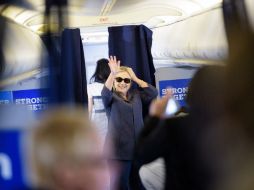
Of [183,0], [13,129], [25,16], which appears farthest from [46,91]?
[183,0]

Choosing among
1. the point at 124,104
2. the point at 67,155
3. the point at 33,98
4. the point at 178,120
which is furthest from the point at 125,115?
the point at 67,155

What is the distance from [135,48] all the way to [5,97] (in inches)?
21.9

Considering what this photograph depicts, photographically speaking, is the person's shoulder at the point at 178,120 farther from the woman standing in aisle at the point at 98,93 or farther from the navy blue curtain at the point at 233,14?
the woman standing in aisle at the point at 98,93

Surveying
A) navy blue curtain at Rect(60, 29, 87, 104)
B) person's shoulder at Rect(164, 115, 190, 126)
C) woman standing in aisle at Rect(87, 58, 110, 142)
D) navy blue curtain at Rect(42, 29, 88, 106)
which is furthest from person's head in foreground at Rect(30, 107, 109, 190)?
woman standing in aisle at Rect(87, 58, 110, 142)

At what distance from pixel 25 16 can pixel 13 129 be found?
0.39m

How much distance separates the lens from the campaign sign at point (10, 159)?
39.4 inches

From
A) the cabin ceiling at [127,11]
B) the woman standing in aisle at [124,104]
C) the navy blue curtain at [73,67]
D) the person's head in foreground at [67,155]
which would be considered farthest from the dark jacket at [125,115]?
the person's head in foreground at [67,155]

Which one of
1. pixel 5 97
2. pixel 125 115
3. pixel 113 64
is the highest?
pixel 113 64

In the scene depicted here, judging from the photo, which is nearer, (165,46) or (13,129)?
(13,129)

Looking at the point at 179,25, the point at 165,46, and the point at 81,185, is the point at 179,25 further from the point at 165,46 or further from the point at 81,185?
the point at 81,185

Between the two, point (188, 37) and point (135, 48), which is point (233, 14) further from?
point (135, 48)

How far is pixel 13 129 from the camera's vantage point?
3.42 feet

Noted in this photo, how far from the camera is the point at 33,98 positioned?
1143 mm

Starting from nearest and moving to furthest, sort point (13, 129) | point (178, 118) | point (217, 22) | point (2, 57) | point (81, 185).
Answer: point (81, 185)
point (178, 118)
point (13, 129)
point (2, 57)
point (217, 22)
